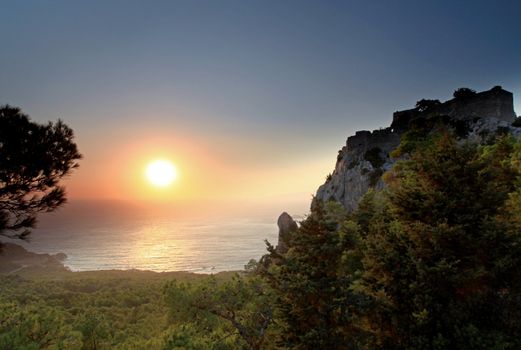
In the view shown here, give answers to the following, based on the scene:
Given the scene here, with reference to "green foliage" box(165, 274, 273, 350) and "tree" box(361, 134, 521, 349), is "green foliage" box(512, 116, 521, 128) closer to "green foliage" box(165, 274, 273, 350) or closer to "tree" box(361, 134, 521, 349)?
"tree" box(361, 134, 521, 349)

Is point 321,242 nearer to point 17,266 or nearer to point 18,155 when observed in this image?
point 18,155

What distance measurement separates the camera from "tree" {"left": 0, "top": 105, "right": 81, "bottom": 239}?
7992mm

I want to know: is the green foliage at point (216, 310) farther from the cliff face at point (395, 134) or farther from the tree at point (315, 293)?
the cliff face at point (395, 134)

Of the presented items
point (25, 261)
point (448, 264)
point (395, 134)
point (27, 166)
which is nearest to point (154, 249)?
point (25, 261)

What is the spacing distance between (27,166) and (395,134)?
3957cm

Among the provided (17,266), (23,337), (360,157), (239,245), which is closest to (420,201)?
(23,337)

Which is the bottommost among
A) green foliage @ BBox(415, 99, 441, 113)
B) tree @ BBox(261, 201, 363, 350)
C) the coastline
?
the coastline

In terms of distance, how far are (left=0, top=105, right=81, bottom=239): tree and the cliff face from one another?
70.6 feet

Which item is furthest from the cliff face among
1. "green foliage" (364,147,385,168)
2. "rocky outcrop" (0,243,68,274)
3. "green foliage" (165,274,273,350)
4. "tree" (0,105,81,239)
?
"rocky outcrop" (0,243,68,274)

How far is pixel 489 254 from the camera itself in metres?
8.66

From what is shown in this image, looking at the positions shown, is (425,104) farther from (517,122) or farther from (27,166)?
(27,166)

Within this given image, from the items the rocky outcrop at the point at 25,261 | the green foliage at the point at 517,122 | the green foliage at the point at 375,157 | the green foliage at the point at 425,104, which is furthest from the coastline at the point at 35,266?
the green foliage at the point at 517,122

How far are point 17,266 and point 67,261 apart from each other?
1508 cm

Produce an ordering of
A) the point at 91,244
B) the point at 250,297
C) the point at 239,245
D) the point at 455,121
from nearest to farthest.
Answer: the point at 250,297 → the point at 455,121 → the point at 239,245 → the point at 91,244
